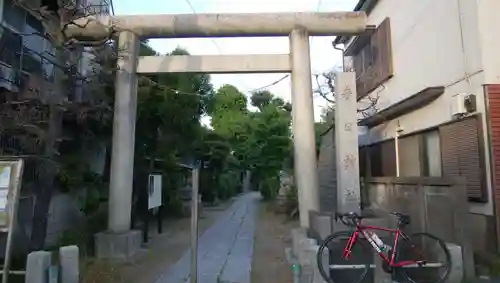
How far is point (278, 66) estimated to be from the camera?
10.3 metres

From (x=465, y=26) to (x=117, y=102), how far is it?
24.4ft

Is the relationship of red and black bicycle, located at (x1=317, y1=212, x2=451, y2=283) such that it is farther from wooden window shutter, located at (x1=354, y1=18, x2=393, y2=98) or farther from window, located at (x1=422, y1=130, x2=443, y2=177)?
wooden window shutter, located at (x1=354, y1=18, x2=393, y2=98)

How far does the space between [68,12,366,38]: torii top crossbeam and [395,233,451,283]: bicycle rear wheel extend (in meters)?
5.55

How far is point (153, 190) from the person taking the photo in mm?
10258

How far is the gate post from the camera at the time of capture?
31.4ft

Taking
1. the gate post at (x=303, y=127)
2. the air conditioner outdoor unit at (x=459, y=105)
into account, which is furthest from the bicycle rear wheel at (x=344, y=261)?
the air conditioner outdoor unit at (x=459, y=105)

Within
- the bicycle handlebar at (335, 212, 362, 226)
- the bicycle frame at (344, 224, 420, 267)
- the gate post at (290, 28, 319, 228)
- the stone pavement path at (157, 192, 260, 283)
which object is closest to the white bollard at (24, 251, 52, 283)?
the stone pavement path at (157, 192, 260, 283)

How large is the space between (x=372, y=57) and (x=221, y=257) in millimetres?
8343

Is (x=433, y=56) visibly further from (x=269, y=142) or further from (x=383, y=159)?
(x=269, y=142)

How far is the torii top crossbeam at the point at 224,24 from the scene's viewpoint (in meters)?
10.1

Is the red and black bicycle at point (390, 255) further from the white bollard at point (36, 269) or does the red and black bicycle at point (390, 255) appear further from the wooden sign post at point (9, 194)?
the wooden sign post at point (9, 194)

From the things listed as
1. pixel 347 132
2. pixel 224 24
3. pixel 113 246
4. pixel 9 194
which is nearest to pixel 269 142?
pixel 224 24

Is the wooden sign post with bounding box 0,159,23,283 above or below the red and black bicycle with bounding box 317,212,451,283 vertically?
above

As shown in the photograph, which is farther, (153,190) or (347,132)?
(153,190)
